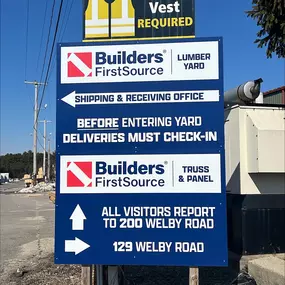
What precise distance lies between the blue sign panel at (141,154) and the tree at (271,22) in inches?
169

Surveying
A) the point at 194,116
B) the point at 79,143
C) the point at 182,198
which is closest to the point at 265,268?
the point at 182,198

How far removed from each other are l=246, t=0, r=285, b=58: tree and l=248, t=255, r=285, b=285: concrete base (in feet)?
13.8

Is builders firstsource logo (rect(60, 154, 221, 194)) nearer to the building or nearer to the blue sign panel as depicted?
the blue sign panel

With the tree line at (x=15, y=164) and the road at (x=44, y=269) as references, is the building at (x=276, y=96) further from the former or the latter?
the tree line at (x=15, y=164)

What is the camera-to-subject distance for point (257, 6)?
7496mm

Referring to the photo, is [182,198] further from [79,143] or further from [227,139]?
[227,139]

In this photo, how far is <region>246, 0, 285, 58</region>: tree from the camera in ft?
22.9

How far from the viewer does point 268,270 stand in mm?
4918

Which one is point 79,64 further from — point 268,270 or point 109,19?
point 268,270

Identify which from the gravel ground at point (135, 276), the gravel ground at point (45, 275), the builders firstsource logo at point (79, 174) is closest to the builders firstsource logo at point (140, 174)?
the builders firstsource logo at point (79, 174)

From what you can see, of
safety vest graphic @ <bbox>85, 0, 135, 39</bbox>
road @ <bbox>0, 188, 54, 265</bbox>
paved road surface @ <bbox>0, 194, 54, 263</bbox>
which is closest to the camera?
safety vest graphic @ <bbox>85, 0, 135, 39</bbox>

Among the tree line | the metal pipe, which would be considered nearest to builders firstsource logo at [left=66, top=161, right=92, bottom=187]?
the metal pipe

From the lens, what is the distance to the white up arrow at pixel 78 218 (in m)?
3.42

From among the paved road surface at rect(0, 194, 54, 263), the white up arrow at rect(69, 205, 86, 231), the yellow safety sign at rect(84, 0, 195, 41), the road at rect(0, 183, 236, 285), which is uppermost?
the yellow safety sign at rect(84, 0, 195, 41)
